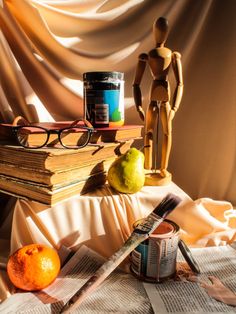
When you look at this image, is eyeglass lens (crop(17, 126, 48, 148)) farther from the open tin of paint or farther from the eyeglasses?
the open tin of paint

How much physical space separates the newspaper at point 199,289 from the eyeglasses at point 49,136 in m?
0.40

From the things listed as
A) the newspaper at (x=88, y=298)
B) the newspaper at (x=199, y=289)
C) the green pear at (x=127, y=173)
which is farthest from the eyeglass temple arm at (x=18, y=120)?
the newspaper at (x=199, y=289)

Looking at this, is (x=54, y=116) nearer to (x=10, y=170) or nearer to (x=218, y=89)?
(x=10, y=170)

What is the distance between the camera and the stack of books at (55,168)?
732mm

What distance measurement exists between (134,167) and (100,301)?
0.34m

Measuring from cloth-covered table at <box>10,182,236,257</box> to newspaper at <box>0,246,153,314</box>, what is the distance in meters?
0.06

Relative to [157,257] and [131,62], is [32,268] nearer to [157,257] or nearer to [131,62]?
[157,257]

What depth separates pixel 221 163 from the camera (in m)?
1.22

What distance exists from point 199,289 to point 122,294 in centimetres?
18

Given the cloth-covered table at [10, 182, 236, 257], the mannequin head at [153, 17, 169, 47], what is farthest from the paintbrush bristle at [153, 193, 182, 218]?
the mannequin head at [153, 17, 169, 47]

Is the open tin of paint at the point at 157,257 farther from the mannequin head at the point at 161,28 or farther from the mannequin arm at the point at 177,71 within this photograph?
the mannequin head at the point at 161,28

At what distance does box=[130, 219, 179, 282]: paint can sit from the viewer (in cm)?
75

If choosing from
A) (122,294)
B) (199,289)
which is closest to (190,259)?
(199,289)

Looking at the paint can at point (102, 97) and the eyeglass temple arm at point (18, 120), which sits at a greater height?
the paint can at point (102, 97)
